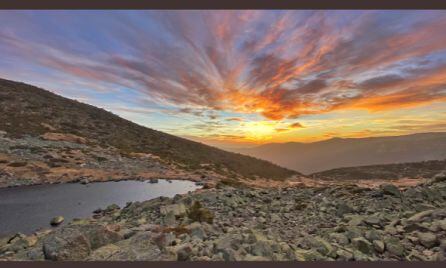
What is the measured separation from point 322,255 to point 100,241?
9.52m

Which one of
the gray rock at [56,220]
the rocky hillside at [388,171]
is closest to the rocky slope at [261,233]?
the gray rock at [56,220]

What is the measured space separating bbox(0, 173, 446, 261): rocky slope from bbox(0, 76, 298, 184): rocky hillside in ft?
A: 132

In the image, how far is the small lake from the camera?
21.3 m

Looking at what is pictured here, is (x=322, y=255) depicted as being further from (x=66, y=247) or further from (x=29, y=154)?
(x=29, y=154)

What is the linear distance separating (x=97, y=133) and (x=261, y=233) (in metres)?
79.9

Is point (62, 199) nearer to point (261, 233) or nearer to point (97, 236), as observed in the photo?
point (97, 236)

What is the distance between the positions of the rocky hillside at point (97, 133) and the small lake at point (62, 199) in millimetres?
19426

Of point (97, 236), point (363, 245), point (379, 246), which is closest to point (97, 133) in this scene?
point (97, 236)

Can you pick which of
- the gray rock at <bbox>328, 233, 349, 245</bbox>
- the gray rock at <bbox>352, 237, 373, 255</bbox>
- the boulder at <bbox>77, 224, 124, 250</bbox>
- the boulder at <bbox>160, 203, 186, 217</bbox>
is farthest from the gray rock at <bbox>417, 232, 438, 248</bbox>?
the boulder at <bbox>77, 224, 124, 250</bbox>

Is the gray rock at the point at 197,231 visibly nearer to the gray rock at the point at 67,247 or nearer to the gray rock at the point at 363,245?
the gray rock at the point at 67,247

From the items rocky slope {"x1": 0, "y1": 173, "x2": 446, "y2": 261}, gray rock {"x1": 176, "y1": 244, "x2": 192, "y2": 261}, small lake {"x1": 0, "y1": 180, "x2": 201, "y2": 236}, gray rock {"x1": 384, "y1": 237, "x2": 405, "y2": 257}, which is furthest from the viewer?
small lake {"x1": 0, "y1": 180, "x2": 201, "y2": 236}

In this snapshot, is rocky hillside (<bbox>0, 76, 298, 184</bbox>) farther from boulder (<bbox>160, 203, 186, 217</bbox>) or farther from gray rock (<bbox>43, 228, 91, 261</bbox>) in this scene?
gray rock (<bbox>43, 228, 91, 261</bbox>)

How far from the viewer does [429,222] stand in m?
15.3

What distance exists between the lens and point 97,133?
83.7 meters
